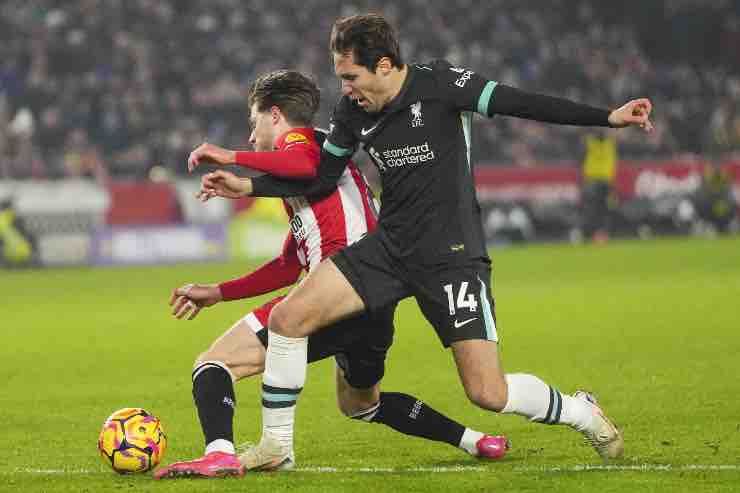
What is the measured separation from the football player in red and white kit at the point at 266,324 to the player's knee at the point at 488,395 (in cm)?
54

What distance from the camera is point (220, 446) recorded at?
603 cm

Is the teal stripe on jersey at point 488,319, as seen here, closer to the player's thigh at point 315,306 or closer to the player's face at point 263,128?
the player's thigh at point 315,306

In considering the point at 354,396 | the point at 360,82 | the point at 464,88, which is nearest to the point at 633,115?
the point at 464,88

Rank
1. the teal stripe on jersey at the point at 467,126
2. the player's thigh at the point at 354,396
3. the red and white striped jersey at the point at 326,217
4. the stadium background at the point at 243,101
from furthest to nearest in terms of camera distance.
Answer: the stadium background at the point at 243,101 < the player's thigh at the point at 354,396 < the red and white striped jersey at the point at 326,217 < the teal stripe on jersey at the point at 467,126

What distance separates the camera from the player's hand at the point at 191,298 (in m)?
6.73

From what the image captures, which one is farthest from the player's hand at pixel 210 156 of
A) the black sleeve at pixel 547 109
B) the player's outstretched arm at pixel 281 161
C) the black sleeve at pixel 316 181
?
the black sleeve at pixel 547 109

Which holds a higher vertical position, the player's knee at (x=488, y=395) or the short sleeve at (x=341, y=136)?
the short sleeve at (x=341, y=136)

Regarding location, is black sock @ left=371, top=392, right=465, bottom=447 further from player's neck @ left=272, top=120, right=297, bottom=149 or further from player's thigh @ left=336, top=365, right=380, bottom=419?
player's neck @ left=272, top=120, right=297, bottom=149

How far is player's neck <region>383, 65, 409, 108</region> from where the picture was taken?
6.14 m

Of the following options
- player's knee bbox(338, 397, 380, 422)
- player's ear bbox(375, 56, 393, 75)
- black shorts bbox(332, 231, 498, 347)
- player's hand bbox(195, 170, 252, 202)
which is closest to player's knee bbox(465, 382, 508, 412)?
black shorts bbox(332, 231, 498, 347)

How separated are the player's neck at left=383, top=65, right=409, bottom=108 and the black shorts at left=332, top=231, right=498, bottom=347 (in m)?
0.61

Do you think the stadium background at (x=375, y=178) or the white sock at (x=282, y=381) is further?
the stadium background at (x=375, y=178)

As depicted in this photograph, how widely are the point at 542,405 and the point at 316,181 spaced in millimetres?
1387

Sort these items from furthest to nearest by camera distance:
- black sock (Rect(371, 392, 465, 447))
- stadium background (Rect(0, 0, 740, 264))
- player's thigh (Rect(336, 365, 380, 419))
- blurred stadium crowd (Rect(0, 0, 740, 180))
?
blurred stadium crowd (Rect(0, 0, 740, 180)) < stadium background (Rect(0, 0, 740, 264)) < black sock (Rect(371, 392, 465, 447)) < player's thigh (Rect(336, 365, 380, 419))
